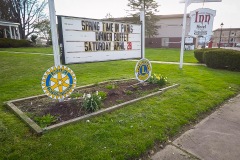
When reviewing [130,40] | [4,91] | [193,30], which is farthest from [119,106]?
[193,30]

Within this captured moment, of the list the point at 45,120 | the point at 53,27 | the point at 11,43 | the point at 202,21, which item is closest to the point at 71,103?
the point at 45,120

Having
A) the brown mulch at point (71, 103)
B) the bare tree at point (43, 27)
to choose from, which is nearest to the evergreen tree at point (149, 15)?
the bare tree at point (43, 27)

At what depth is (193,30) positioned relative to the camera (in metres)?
10.0

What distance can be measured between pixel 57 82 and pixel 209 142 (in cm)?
324

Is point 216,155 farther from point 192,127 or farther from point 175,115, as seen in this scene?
point 175,115

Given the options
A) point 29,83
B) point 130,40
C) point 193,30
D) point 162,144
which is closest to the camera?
point 162,144

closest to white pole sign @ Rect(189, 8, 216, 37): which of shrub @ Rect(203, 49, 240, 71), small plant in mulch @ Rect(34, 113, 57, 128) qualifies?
shrub @ Rect(203, 49, 240, 71)

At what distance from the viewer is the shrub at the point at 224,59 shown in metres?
9.52

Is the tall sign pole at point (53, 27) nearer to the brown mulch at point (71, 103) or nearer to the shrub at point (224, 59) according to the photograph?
the brown mulch at point (71, 103)

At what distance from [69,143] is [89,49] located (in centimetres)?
267

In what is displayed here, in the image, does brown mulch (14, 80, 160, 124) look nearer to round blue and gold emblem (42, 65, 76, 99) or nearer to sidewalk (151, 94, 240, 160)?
round blue and gold emblem (42, 65, 76, 99)

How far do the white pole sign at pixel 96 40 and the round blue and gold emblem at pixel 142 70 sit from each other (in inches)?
19.8

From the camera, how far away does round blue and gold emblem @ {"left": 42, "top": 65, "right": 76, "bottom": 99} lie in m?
3.69

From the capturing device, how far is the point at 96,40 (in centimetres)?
481
